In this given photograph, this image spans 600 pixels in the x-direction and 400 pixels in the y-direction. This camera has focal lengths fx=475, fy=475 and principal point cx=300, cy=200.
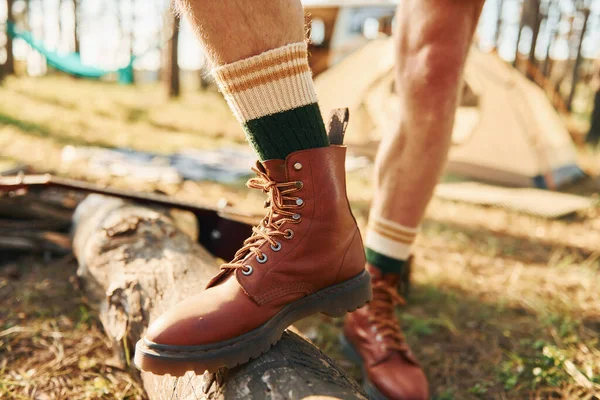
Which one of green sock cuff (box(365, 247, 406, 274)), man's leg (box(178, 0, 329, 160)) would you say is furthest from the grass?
man's leg (box(178, 0, 329, 160))

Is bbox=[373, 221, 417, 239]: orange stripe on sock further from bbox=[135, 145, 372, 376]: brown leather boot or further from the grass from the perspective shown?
the grass

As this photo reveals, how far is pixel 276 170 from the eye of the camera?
114cm

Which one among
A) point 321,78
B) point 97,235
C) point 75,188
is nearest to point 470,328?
point 97,235

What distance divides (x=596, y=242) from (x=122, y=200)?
10.1ft

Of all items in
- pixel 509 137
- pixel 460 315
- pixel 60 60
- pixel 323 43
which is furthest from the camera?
pixel 60 60

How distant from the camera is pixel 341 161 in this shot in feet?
3.85

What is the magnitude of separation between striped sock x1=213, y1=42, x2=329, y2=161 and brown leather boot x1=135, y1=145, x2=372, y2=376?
1.6 inches

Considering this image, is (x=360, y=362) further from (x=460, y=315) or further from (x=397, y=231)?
(x=460, y=315)

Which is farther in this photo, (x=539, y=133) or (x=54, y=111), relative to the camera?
(x=54, y=111)

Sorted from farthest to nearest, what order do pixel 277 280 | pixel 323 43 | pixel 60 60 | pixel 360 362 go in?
pixel 60 60 → pixel 323 43 → pixel 360 362 → pixel 277 280

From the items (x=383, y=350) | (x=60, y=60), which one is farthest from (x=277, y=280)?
(x=60, y=60)

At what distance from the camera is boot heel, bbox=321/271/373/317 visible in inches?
47.4

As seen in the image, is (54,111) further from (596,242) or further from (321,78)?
(596,242)

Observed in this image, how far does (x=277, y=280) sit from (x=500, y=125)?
14.3 ft
